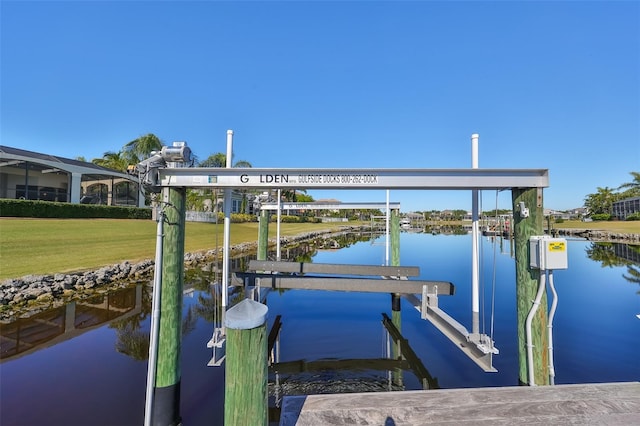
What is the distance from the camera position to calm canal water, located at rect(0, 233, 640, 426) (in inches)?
170

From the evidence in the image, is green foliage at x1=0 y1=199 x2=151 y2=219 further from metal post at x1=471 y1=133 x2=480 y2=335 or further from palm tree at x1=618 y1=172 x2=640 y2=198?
palm tree at x1=618 y1=172 x2=640 y2=198

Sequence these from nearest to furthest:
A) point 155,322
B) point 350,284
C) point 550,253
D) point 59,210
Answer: point 155,322
point 550,253
point 350,284
point 59,210

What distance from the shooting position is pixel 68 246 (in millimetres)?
14430

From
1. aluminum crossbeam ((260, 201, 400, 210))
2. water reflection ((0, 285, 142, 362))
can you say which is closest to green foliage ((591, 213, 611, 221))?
aluminum crossbeam ((260, 201, 400, 210))

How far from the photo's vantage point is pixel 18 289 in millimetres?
8453

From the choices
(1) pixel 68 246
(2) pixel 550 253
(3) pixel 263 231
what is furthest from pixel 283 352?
(1) pixel 68 246

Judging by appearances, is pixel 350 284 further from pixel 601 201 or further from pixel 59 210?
pixel 601 201

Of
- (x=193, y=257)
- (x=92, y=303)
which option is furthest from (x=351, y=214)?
(x=92, y=303)

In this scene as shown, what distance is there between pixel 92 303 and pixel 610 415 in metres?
10.8

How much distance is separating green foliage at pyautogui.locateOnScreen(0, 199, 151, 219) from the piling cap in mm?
26162

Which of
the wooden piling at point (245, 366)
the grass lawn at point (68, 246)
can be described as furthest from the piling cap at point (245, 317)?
the grass lawn at point (68, 246)

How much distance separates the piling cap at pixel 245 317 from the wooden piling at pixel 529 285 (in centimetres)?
323

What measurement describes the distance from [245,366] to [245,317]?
1.10ft

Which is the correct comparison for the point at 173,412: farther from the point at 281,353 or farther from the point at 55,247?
the point at 55,247
